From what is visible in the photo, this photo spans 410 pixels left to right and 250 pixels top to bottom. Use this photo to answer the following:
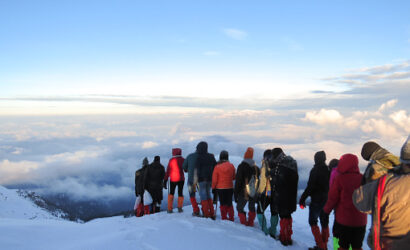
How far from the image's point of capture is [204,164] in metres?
10.5

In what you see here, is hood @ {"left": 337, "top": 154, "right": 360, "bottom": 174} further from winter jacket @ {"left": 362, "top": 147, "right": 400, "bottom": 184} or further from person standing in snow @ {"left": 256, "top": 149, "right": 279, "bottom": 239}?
person standing in snow @ {"left": 256, "top": 149, "right": 279, "bottom": 239}

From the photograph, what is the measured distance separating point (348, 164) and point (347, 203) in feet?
2.34

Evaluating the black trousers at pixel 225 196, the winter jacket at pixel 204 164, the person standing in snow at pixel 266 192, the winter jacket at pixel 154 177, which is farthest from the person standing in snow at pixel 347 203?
the winter jacket at pixel 154 177

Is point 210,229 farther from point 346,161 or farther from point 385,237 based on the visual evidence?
point 385,237

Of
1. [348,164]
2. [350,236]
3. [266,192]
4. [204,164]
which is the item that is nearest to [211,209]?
[204,164]

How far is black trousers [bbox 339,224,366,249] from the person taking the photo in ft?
19.2

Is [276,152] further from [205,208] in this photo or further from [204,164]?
[205,208]

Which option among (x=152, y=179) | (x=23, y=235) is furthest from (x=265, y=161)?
(x=23, y=235)

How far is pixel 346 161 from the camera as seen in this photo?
5770 mm

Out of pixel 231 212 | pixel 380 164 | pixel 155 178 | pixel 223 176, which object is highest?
pixel 380 164

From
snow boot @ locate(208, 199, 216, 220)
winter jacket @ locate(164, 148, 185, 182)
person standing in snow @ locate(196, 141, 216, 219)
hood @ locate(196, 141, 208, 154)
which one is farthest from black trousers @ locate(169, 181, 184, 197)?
hood @ locate(196, 141, 208, 154)

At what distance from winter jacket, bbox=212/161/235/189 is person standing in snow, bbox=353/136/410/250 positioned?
6.32 m

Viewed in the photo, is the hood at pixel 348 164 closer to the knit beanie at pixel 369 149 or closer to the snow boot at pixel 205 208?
the knit beanie at pixel 369 149

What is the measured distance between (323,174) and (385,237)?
459 cm
